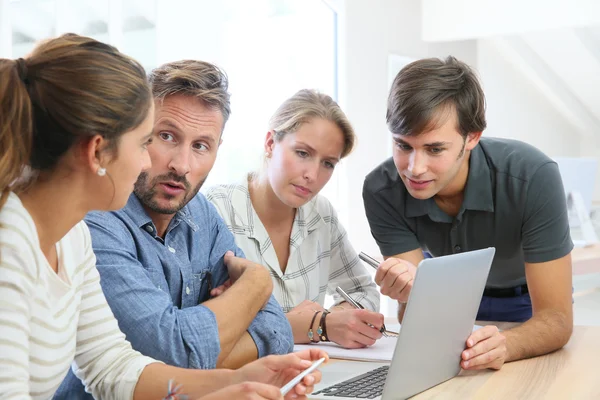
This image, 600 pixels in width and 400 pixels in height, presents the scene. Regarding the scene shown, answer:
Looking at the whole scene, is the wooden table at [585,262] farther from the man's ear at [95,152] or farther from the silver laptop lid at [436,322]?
the man's ear at [95,152]

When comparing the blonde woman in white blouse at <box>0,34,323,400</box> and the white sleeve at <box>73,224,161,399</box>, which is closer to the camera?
the blonde woman in white blouse at <box>0,34,323,400</box>

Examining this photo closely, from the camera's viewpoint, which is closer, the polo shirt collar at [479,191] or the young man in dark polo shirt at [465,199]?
the young man in dark polo shirt at [465,199]

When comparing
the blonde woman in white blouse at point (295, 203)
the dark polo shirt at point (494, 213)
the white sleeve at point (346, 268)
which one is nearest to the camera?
the dark polo shirt at point (494, 213)

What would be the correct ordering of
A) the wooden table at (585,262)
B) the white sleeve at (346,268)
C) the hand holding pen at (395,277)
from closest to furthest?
the hand holding pen at (395,277) < the white sleeve at (346,268) < the wooden table at (585,262)

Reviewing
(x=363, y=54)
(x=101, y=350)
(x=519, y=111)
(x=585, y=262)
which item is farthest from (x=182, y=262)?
(x=519, y=111)

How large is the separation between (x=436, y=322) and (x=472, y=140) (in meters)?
0.80

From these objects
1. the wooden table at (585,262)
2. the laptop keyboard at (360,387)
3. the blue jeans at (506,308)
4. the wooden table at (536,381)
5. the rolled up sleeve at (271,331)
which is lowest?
the wooden table at (585,262)

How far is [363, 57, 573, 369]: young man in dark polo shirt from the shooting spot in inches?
73.2

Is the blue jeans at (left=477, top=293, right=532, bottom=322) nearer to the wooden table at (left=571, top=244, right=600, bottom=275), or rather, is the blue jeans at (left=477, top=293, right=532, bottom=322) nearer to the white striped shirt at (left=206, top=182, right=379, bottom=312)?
the white striped shirt at (left=206, top=182, right=379, bottom=312)

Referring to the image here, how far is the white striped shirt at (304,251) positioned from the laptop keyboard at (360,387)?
2.17 ft

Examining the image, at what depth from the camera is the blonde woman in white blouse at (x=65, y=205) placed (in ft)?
3.37

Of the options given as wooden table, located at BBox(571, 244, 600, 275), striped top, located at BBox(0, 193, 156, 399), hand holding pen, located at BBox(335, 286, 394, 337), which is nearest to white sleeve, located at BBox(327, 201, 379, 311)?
hand holding pen, located at BBox(335, 286, 394, 337)

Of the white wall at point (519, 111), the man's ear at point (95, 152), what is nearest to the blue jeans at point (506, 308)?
the man's ear at point (95, 152)

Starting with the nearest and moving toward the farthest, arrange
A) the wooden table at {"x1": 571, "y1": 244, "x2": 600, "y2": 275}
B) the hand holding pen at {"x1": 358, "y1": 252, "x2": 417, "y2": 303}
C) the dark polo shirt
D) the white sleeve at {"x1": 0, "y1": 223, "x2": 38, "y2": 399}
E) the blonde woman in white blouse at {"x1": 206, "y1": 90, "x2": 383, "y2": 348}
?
the white sleeve at {"x1": 0, "y1": 223, "x2": 38, "y2": 399} < the hand holding pen at {"x1": 358, "y1": 252, "x2": 417, "y2": 303} < the dark polo shirt < the blonde woman in white blouse at {"x1": 206, "y1": 90, "x2": 383, "y2": 348} < the wooden table at {"x1": 571, "y1": 244, "x2": 600, "y2": 275}
